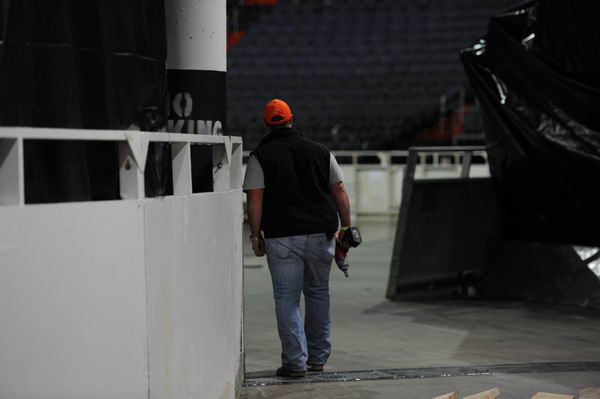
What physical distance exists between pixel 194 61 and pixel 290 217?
1.12 meters

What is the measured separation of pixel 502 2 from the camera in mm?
29641

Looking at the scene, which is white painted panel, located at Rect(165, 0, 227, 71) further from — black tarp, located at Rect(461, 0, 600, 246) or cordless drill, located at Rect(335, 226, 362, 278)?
black tarp, located at Rect(461, 0, 600, 246)

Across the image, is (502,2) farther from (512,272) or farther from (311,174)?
(311,174)

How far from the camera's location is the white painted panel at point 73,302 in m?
3.35

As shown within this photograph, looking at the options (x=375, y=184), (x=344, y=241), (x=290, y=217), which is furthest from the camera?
(x=375, y=184)

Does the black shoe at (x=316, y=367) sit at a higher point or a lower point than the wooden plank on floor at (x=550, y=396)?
lower

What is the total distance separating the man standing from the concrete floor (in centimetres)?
36

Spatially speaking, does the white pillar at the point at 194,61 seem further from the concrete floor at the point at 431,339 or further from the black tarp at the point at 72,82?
the concrete floor at the point at 431,339

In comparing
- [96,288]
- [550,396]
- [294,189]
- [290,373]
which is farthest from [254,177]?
[96,288]

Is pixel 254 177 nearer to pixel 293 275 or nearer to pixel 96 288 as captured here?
pixel 293 275

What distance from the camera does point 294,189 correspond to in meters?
6.19

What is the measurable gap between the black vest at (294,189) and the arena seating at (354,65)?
18040 millimetres

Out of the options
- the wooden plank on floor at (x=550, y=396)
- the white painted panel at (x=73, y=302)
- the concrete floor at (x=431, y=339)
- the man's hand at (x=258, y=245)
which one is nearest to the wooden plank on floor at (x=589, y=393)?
the wooden plank on floor at (x=550, y=396)

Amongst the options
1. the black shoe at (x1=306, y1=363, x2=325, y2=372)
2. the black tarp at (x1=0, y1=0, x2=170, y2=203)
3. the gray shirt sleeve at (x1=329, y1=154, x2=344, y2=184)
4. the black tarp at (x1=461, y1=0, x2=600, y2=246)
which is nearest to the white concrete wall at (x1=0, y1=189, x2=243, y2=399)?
the black tarp at (x1=0, y1=0, x2=170, y2=203)
